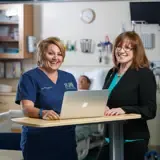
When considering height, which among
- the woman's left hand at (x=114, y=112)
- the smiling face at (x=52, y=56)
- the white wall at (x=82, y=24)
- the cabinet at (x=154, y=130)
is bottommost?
the cabinet at (x=154, y=130)

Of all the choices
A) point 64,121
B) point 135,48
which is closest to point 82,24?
point 135,48

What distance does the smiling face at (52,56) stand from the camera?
2.00 metres

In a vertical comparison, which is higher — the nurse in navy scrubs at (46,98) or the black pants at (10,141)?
the nurse in navy scrubs at (46,98)

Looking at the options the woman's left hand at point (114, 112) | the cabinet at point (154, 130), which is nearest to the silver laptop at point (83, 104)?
the woman's left hand at point (114, 112)

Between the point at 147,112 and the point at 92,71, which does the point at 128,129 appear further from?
the point at 92,71

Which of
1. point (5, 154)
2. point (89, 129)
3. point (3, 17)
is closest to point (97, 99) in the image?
point (5, 154)

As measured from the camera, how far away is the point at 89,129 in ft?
12.5

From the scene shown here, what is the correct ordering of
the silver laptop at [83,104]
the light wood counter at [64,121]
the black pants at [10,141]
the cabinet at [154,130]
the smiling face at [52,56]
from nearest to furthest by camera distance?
1. the light wood counter at [64,121]
2. the silver laptop at [83,104]
3. the smiling face at [52,56]
4. the black pants at [10,141]
5. the cabinet at [154,130]

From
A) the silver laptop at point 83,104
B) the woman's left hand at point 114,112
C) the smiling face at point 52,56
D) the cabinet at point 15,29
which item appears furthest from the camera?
the cabinet at point 15,29

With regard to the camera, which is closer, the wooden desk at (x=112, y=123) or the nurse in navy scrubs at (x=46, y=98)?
the wooden desk at (x=112, y=123)

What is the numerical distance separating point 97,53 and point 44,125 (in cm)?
319

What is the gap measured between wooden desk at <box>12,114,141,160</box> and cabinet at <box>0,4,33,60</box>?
271 cm

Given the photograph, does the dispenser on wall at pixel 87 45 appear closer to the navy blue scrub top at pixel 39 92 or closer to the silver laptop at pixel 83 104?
the navy blue scrub top at pixel 39 92

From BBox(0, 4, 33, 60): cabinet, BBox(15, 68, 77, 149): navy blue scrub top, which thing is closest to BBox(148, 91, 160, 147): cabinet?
BBox(0, 4, 33, 60): cabinet
